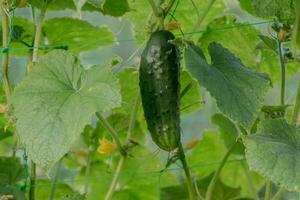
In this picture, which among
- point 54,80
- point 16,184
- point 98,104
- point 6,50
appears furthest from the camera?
point 16,184

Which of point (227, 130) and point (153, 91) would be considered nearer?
point (153, 91)

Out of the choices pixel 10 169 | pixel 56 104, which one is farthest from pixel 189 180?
pixel 10 169

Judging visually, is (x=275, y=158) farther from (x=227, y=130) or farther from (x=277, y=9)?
(x=227, y=130)

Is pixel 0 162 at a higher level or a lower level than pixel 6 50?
lower

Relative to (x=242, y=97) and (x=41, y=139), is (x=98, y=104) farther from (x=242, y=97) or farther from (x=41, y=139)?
(x=242, y=97)

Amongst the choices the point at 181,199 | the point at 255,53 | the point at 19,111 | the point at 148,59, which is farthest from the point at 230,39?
the point at 19,111

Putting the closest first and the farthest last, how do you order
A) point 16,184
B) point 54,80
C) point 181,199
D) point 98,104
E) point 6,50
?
point 98,104 < point 54,80 < point 6,50 < point 16,184 < point 181,199
